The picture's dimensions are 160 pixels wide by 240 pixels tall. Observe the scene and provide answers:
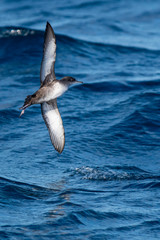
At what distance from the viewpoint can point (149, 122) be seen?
1098 cm

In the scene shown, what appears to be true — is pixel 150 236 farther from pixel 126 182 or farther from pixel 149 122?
pixel 149 122

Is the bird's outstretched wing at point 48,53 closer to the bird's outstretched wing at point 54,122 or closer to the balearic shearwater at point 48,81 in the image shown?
the balearic shearwater at point 48,81

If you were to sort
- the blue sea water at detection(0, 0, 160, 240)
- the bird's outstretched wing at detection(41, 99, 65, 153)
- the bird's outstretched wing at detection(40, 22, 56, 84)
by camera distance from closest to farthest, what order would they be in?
the bird's outstretched wing at detection(40, 22, 56, 84) < the blue sea water at detection(0, 0, 160, 240) < the bird's outstretched wing at detection(41, 99, 65, 153)

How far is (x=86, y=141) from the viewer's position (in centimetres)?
995

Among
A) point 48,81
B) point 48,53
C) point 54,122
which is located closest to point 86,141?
point 54,122

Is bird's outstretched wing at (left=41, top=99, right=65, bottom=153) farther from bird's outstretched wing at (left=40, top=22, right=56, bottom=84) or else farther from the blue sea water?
the blue sea water

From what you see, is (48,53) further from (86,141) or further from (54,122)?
(86,141)

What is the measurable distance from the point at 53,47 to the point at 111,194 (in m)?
2.60

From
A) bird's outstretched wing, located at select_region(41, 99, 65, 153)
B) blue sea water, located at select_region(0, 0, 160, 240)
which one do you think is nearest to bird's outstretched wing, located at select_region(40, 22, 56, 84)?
bird's outstretched wing, located at select_region(41, 99, 65, 153)

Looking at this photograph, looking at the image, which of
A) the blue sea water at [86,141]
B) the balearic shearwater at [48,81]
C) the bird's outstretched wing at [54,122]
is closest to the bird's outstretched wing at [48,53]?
the balearic shearwater at [48,81]

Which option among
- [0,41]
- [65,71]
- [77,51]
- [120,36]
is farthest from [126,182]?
[120,36]

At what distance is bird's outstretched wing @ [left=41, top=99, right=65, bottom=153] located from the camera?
761 cm

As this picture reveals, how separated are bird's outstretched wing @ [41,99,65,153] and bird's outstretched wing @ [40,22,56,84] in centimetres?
63

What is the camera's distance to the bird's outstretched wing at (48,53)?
6715mm
